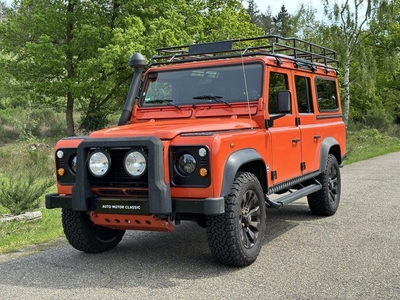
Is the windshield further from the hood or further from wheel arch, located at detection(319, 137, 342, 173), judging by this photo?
wheel arch, located at detection(319, 137, 342, 173)

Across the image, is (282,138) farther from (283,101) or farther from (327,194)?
(327,194)

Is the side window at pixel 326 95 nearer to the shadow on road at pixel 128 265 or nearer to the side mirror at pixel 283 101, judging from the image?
the side mirror at pixel 283 101

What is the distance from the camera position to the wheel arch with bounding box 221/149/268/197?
4793 mm

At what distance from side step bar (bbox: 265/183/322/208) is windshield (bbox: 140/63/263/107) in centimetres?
124

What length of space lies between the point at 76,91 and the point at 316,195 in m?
19.8

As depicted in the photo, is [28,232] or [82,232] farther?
[28,232]

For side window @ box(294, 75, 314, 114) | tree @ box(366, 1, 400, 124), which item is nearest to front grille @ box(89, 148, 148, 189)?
side window @ box(294, 75, 314, 114)

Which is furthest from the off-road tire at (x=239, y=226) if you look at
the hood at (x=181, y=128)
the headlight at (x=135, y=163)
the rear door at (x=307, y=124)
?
the rear door at (x=307, y=124)

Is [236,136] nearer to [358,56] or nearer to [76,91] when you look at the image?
[76,91]

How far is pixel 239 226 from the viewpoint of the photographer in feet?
16.3

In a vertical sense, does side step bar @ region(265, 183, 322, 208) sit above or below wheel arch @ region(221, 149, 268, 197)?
below

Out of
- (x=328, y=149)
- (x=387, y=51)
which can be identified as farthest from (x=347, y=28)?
(x=328, y=149)

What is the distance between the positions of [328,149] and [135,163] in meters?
3.80

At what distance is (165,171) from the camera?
187 inches
